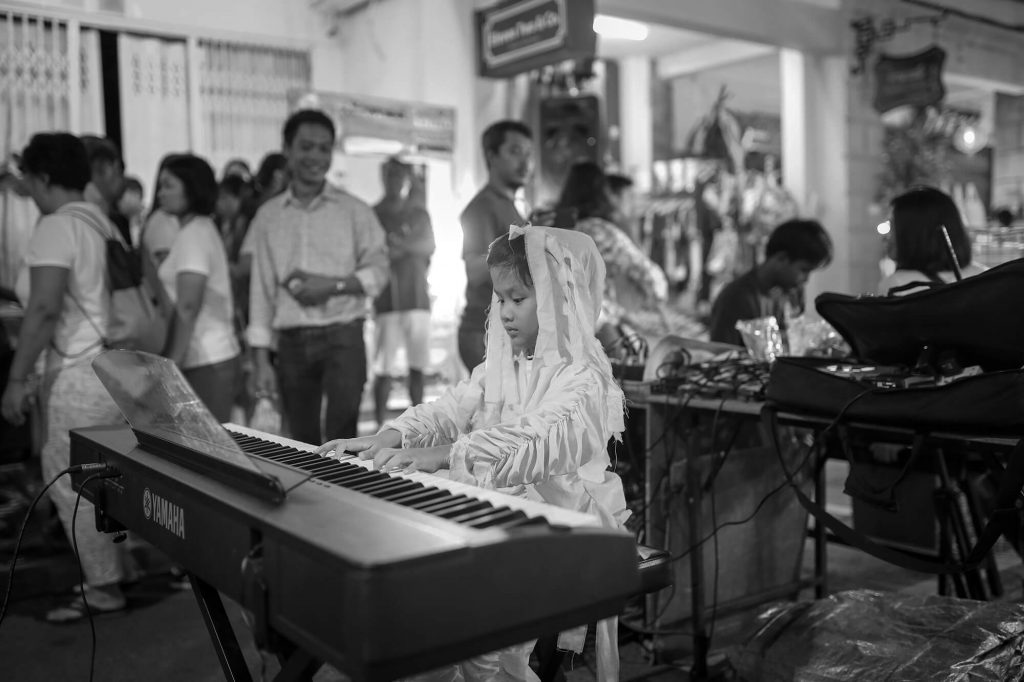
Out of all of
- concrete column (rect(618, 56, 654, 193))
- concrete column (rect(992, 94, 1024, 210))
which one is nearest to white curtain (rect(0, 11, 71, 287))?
concrete column (rect(618, 56, 654, 193))

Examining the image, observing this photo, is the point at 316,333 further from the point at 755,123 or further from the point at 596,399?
the point at 755,123

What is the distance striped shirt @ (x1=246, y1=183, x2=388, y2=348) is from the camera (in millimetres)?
3701

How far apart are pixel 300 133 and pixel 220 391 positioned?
1.10 metres

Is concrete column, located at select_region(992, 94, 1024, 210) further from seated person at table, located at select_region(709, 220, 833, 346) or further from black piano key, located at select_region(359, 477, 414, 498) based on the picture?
black piano key, located at select_region(359, 477, 414, 498)

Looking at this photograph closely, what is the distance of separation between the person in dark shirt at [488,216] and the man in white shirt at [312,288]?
15.3 inches

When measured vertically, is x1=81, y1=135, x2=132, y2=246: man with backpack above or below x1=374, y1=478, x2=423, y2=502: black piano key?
above

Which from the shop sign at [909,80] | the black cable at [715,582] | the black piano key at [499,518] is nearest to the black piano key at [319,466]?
the black piano key at [499,518]

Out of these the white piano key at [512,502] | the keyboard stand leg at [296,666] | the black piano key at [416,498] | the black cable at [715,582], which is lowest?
the black cable at [715,582]

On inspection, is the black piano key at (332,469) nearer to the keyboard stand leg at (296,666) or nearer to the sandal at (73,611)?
the keyboard stand leg at (296,666)

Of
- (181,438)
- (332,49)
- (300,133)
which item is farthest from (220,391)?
(332,49)

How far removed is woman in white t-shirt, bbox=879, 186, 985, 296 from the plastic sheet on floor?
104cm

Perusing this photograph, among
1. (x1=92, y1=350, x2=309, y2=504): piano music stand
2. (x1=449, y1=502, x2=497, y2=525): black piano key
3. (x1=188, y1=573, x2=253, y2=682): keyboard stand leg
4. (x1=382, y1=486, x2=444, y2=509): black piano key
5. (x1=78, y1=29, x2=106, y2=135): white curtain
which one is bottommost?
(x1=188, y1=573, x2=253, y2=682): keyboard stand leg

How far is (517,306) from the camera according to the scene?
2.17 m

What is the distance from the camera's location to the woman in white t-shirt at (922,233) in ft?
9.96
